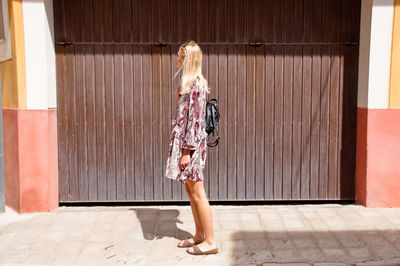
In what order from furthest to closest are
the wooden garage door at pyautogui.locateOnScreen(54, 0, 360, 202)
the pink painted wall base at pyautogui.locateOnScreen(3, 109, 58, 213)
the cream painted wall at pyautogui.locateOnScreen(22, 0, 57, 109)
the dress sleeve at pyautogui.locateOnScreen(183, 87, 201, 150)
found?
the wooden garage door at pyautogui.locateOnScreen(54, 0, 360, 202) < the pink painted wall base at pyautogui.locateOnScreen(3, 109, 58, 213) < the cream painted wall at pyautogui.locateOnScreen(22, 0, 57, 109) < the dress sleeve at pyautogui.locateOnScreen(183, 87, 201, 150)

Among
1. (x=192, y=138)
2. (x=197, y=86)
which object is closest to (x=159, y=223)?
(x=192, y=138)

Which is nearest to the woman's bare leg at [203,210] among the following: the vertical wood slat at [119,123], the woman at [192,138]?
the woman at [192,138]

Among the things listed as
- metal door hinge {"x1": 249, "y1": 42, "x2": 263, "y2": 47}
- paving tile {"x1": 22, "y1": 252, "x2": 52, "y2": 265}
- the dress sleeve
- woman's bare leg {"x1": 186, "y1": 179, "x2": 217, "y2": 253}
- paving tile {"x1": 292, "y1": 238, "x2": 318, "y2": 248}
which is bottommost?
paving tile {"x1": 22, "y1": 252, "x2": 52, "y2": 265}

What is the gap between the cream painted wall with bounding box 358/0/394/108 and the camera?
16.1ft

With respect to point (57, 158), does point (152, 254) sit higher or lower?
lower

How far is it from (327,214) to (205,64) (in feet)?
7.44

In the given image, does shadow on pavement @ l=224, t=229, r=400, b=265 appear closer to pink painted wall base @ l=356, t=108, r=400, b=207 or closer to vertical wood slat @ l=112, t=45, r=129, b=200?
pink painted wall base @ l=356, t=108, r=400, b=207

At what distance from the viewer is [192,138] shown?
12.1 ft

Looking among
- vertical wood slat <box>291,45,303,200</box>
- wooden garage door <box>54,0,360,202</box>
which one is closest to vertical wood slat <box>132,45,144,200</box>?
wooden garage door <box>54,0,360,202</box>

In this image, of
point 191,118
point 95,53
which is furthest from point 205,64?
point 191,118

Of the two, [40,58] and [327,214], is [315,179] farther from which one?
[40,58]

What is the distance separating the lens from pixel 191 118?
3.72m

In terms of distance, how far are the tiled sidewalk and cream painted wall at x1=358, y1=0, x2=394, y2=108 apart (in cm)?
134

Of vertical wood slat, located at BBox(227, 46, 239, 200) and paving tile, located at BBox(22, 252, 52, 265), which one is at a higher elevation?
vertical wood slat, located at BBox(227, 46, 239, 200)
